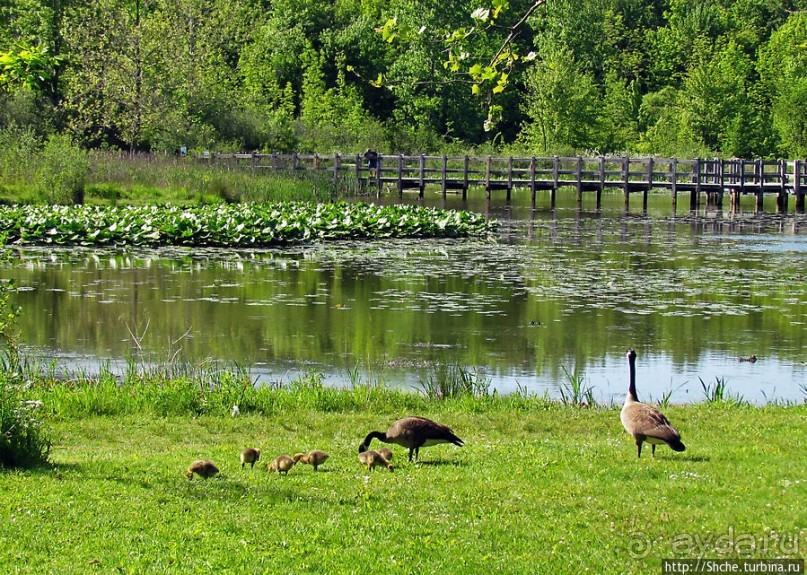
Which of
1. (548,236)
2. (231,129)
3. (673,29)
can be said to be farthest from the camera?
(673,29)

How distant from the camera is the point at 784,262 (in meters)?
27.8

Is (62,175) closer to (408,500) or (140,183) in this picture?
(140,183)

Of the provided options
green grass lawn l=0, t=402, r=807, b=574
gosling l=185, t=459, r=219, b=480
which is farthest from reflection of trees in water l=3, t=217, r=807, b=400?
gosling l=185, t=459, r=219, b=480

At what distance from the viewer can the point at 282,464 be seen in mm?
8289

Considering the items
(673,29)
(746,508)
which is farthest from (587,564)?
(673,29)

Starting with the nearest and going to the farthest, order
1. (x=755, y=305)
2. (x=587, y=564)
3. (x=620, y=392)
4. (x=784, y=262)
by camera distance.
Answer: (x=587, y=564) < (x=620, y=392) < (x=755, y=305) < (x=784, y=262)

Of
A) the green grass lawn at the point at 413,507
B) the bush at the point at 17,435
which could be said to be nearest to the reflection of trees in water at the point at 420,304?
the green grass lawn at the point at 413,507

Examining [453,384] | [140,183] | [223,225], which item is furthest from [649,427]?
[140,183]

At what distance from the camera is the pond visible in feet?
48.8

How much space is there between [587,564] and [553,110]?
6990 centimetres

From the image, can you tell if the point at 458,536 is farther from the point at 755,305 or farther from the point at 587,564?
the point at 755,305

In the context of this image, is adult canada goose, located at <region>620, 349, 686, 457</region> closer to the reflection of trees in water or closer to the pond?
the pond

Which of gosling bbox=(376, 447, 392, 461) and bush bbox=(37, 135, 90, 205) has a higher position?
bush bbox=(37, 135, 90, 205)

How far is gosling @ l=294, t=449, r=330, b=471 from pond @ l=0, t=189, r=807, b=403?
4.54 meters
